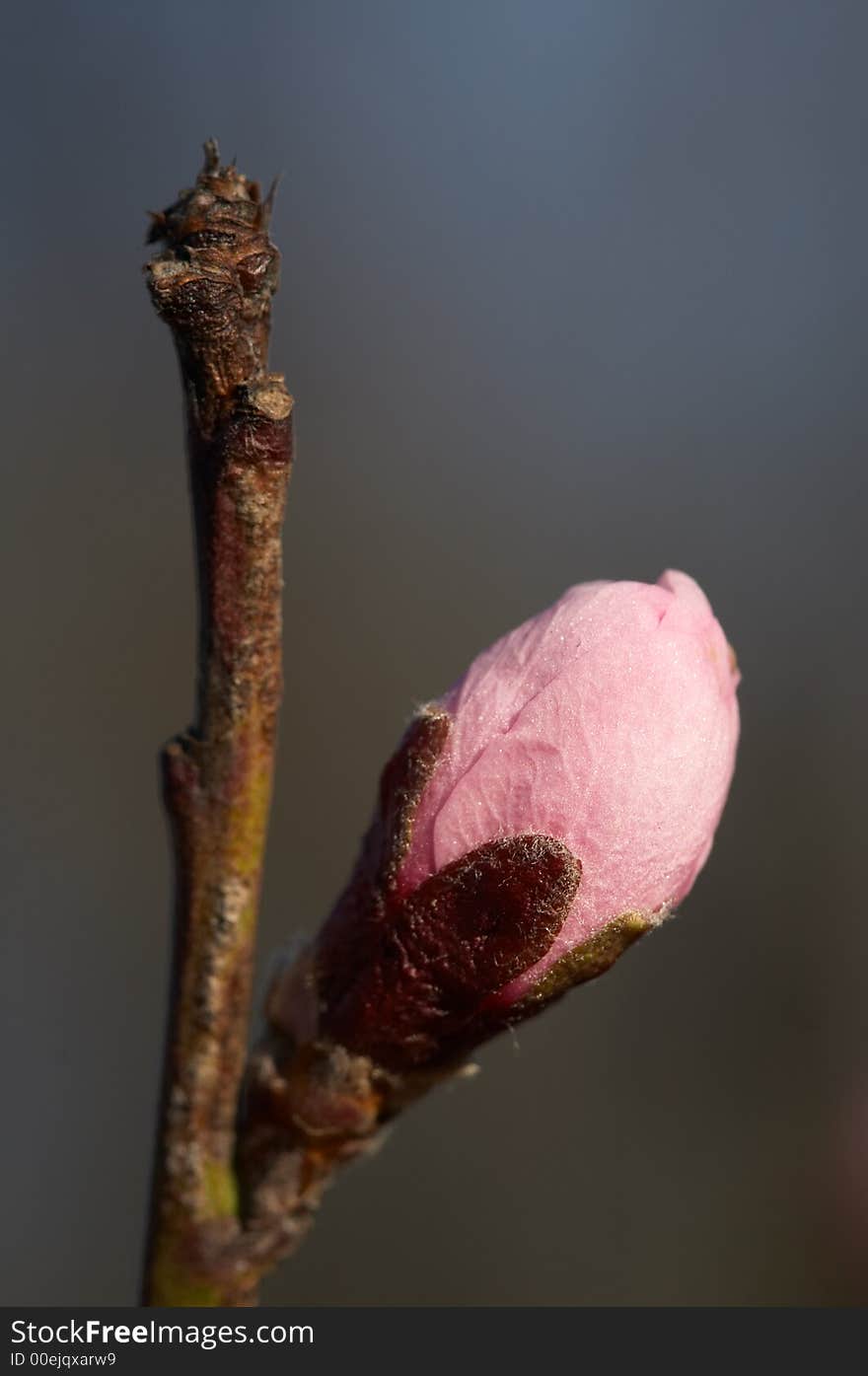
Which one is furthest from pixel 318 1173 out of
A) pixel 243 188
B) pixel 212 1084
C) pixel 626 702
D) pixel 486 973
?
pixel 243 188

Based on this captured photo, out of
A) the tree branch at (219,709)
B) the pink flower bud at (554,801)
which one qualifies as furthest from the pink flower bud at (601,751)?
the tree branch at (219,709)

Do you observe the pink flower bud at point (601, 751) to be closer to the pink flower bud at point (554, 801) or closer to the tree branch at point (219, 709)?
the pink flower bud at point (554, 801)

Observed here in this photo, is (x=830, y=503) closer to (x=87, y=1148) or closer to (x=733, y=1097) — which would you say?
(x=733, y=1097)

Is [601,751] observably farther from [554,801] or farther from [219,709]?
[219,709]

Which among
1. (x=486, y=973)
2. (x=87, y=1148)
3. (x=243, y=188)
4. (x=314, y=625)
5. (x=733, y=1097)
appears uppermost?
(x=243, y=188)

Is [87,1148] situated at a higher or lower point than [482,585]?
lower

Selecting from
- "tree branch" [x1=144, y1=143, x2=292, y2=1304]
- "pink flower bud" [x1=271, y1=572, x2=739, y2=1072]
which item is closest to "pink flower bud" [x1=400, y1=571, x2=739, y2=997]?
"pink flower bud" [x1=271, y1=572, x2=739, y2=1072]

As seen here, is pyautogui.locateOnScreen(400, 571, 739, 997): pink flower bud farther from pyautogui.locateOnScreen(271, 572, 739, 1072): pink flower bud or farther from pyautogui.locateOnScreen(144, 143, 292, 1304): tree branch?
pyautogui.locateOnScreen(144, 143, 292, 1304): tree branch

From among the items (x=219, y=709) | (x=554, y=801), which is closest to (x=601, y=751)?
(x=554, y=801)
